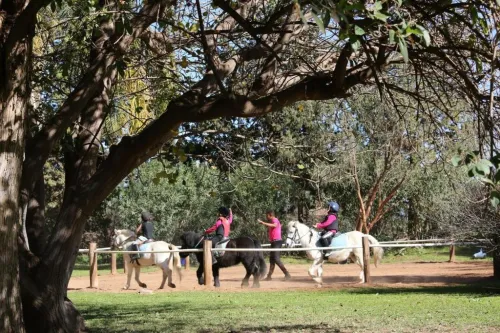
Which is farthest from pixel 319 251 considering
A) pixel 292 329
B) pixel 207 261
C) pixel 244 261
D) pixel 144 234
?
pixel 292 329

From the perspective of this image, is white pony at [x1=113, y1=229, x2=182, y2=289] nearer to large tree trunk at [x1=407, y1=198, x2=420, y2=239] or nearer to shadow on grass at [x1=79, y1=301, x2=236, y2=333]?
shadow on grass at [x1=79, y1=301, x2=236, y2=333]

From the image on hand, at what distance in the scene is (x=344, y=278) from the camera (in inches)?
947

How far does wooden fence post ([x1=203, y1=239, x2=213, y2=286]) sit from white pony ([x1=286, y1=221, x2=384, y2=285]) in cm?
276

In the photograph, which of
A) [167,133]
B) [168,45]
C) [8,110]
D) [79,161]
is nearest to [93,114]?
[79,161]

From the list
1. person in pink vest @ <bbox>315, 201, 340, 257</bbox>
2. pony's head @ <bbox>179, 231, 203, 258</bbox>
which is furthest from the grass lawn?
person in pink vest @ <bbox>315, 201, 340, 257</bbox>

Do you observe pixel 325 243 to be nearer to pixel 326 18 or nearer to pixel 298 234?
pixel 298 234

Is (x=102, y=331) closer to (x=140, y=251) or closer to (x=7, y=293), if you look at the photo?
(x=7, y=293)

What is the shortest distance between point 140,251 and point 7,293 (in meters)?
14.3

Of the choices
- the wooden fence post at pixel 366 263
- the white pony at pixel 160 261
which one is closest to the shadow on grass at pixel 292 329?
the wooden fence post at pixel 366 263

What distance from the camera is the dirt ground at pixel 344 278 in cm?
2122

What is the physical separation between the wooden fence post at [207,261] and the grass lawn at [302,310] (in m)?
1.37

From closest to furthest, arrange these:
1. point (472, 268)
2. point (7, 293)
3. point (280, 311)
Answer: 1. point (7, 293)
2. point (280, 311)
3. point (472, 268)

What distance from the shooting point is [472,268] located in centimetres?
2600

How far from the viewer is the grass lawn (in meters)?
11.6
